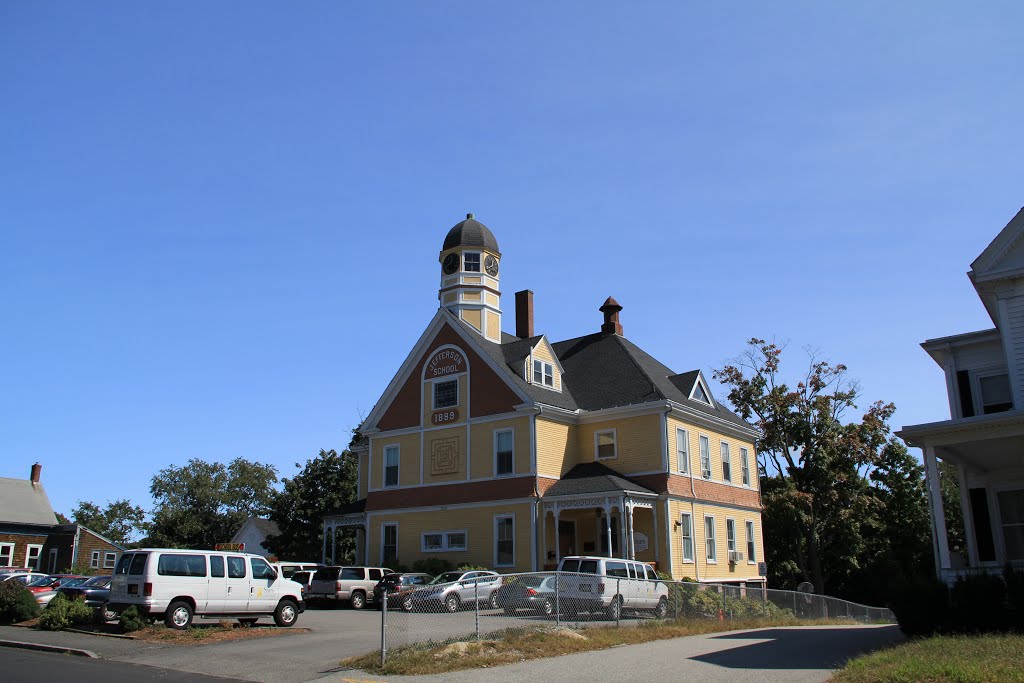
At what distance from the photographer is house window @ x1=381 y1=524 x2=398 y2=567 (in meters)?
38.0

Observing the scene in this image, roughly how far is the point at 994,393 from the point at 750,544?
1726 centimetres

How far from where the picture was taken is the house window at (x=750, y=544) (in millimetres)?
39062

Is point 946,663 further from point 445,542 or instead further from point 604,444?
point 445,542

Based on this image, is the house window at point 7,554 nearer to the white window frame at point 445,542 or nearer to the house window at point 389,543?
the house window at point 389,543

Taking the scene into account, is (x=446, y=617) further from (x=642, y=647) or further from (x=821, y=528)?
(x=821, y=528)

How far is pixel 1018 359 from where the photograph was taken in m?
21.9

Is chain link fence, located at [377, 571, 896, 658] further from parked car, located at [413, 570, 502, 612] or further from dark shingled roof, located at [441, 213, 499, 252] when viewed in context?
dark shingled roof, located at [441, 213, 499, 252]

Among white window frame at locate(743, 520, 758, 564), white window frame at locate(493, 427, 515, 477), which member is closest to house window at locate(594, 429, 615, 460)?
white window frame at locate(493, 427, 515, 477)

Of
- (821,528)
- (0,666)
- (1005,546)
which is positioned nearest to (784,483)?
(821,528)

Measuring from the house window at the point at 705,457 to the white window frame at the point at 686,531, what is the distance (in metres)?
2.57

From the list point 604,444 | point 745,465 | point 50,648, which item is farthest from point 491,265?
point 50,648

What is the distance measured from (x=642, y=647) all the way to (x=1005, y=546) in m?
12.3

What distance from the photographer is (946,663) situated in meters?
11.8

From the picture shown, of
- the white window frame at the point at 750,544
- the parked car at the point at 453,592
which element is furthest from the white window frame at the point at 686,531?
the parked car at the point at 453,592
